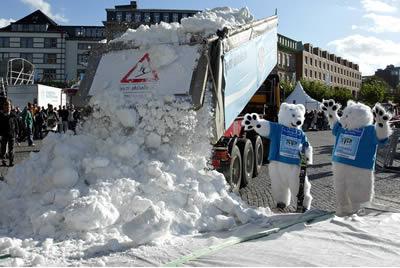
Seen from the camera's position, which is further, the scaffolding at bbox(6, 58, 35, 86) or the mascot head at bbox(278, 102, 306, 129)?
the scaffolding at bbox(6, 58, 35, 86)

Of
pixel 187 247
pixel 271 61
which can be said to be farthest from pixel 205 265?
pixel 271 61

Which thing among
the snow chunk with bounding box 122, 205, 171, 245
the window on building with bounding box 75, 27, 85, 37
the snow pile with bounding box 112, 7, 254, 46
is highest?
the window on building with bounding box 75, 27, 85, 37

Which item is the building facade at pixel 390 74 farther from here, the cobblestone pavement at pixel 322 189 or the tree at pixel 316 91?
the cobblestone pavement at pixel 322 189

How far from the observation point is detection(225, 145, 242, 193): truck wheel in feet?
27.0

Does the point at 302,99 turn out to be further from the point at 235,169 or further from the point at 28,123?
the point at 235,169

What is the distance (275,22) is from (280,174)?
20.7 feet

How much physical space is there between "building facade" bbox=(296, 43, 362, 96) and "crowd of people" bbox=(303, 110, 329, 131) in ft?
165

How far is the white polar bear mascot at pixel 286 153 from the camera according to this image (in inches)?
270

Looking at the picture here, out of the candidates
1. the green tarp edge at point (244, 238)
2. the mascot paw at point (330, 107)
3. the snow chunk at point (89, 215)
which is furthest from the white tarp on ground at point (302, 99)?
the snow chunk at point (89, 215)

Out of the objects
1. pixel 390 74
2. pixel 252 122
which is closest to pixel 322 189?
pixel 252 122

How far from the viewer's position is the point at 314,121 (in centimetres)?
3478

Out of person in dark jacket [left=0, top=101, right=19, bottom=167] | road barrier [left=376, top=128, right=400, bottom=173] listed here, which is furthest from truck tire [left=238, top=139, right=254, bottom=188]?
person in dark jacket [left=0, top=101, right=19, bottom=167]

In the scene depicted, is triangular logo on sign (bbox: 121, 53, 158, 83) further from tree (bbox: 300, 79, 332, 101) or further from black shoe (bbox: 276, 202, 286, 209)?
tree (bbox: 300, 79, 332, 101)

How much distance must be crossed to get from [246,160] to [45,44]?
2752 inches
